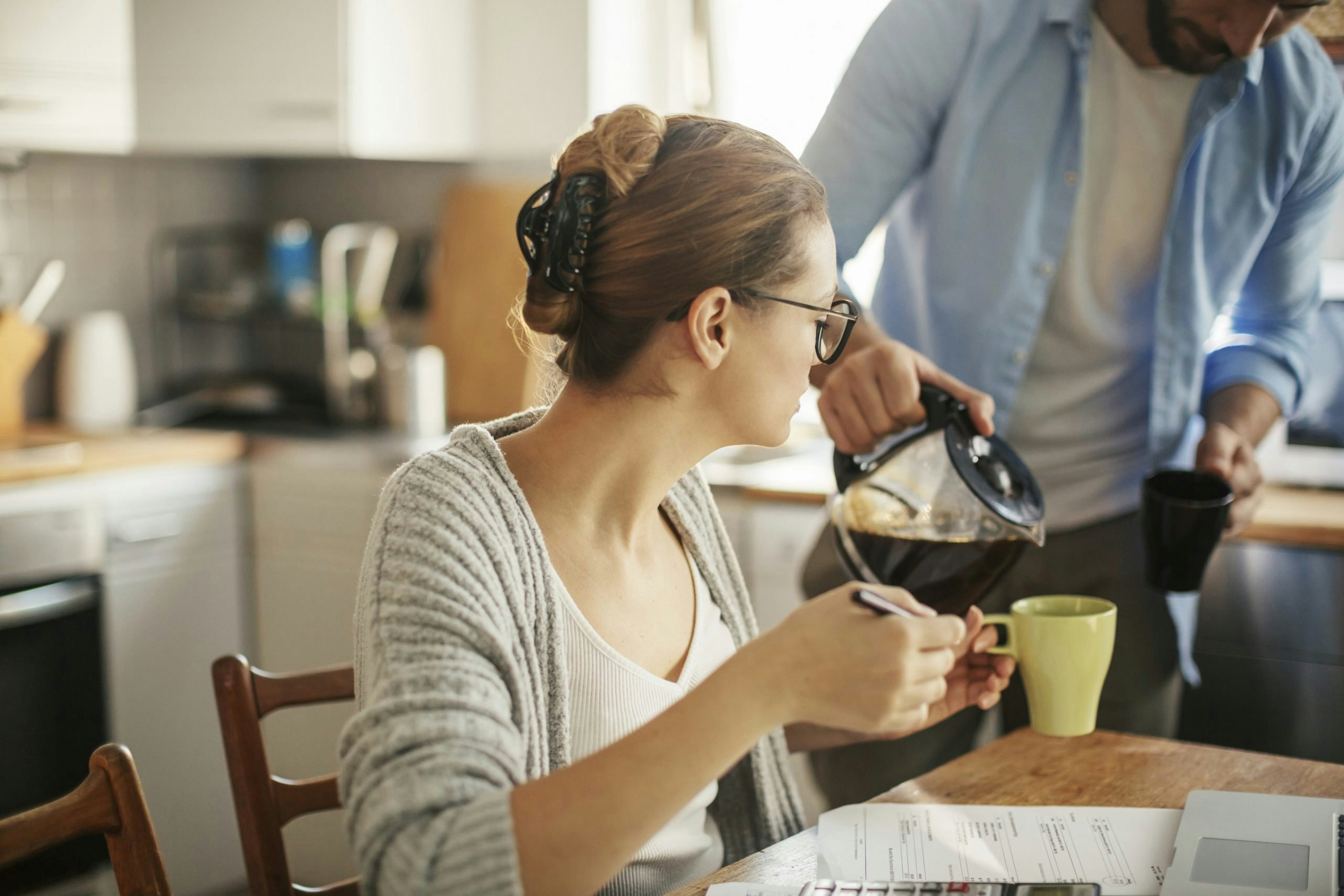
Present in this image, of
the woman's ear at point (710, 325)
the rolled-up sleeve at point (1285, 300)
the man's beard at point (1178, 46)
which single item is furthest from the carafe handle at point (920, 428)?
the rolled-up sleeve at point (1285, 300)

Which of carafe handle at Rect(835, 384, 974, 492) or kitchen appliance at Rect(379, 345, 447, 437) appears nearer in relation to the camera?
carafe handle at Rect(835, 384, 974, 492)

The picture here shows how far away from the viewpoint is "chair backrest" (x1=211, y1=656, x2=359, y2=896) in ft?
4.04

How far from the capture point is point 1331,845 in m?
1.02

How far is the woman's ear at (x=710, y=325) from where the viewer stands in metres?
1.09

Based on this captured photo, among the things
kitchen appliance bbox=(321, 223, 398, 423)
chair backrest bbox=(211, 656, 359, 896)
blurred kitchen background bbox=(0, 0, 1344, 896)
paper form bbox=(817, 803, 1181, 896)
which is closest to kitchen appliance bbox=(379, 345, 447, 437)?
blurred kitchen background bbox=(0, 0, 1344, 896)

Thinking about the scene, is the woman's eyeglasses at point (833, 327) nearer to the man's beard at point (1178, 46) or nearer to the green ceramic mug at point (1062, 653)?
the green ceramic mug at point (1062, 653)

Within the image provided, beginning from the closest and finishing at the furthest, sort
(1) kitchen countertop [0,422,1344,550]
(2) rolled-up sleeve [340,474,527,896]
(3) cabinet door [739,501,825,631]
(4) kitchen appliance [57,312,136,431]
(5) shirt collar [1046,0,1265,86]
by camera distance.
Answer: (2) rolled-up sleeve [340,474,527,896] → (5) shirt collar [1046,0,1265,86] → (1) kitchen countertop [0,422,1344,550] → (3) cabinet door [739,501,825,631] → (4) kitchen appliance [57,312,136,431]

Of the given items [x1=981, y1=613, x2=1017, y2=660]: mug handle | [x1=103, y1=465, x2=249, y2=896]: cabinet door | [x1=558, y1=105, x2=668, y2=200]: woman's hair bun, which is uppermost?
[x1=558, y1=105, x2=668, y2=200]: woman's hair bun

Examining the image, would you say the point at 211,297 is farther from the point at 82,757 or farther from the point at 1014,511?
the point at 1014,511

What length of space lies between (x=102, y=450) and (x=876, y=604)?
2.19 meters

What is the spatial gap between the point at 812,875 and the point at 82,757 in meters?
2.03

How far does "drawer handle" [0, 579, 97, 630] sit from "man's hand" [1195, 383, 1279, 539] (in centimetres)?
203

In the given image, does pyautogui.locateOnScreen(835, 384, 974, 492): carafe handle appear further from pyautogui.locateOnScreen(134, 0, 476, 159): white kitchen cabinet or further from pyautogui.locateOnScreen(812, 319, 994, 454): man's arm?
pyautogui.locateOnScreen(134, 0, 476, 159): white kitchen cabinet

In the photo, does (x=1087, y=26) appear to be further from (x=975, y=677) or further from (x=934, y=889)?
(x=934, y=889)
